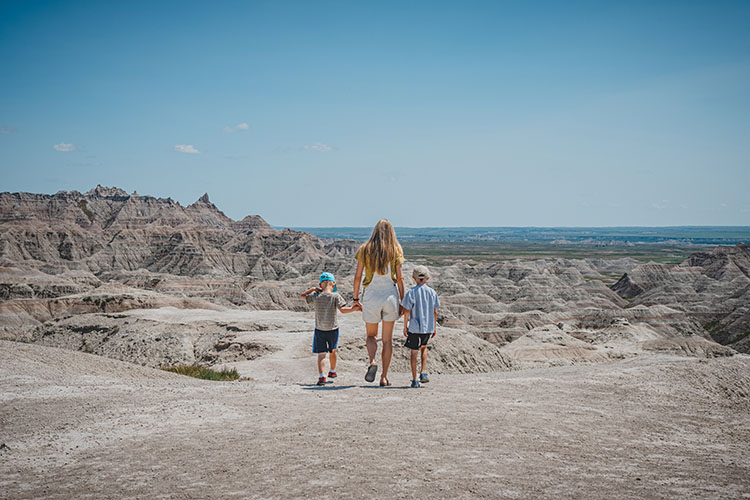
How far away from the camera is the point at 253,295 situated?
228 feet

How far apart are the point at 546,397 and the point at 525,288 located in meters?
70.0

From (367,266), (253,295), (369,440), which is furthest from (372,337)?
(253,295)

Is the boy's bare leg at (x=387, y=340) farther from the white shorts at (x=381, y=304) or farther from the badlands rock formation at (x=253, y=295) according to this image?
the badlands rock formation at (x=253, y=295)

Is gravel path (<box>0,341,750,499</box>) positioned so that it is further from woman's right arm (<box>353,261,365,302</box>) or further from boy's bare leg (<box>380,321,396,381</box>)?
woman's right arm (<box>353,261,365,302</box>)

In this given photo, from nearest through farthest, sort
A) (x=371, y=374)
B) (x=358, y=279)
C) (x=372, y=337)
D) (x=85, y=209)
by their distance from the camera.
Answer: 1. (x=358, y=279)
2. (x=372, y=337)
3. (x=371, y=374)
4. (x=85, y=209)

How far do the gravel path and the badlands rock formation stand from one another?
10870 millimetres

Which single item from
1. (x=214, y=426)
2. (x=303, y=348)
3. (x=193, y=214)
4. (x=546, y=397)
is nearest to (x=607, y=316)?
(x=303, y=348)

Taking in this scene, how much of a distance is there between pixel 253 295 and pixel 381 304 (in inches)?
2491

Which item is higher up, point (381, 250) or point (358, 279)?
point (381, 250)

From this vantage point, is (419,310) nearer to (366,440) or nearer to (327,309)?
(327,309)

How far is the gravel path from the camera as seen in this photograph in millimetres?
4777

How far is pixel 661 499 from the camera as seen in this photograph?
178 inches

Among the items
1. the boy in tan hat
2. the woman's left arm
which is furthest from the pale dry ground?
the woman's left arm

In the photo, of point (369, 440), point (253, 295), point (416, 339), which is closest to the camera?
point (369, 440)
